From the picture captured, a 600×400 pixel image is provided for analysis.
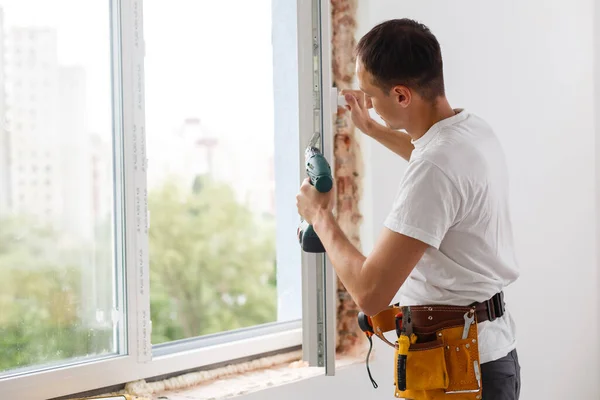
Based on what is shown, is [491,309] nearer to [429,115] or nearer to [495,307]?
[495,307]

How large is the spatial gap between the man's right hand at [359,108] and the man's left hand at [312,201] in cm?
44

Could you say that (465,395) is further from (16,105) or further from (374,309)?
(16,105)

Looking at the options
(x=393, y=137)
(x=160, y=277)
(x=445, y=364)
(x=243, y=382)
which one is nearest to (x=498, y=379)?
(x=445, y=364)

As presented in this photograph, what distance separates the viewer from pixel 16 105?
180cm

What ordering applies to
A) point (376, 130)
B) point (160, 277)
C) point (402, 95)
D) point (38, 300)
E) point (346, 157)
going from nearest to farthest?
point (402, 95) → point (38, 300) → point (376, 130) → point (160, 277) → point (346, 157)

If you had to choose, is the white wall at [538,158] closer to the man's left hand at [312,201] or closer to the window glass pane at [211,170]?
the window glass pane at [211,170]

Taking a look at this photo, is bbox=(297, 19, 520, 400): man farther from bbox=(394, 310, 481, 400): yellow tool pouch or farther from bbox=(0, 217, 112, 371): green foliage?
bbox=(0, 217, 112, 371): green foliage

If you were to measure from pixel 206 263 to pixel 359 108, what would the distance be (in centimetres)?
89

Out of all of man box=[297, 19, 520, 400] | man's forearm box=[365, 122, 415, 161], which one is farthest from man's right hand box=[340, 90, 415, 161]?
man box=[297, 19, 520, 400]

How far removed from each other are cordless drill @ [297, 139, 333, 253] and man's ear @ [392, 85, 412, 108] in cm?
19

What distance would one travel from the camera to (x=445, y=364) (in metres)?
1.59

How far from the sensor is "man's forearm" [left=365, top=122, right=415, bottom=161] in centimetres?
198

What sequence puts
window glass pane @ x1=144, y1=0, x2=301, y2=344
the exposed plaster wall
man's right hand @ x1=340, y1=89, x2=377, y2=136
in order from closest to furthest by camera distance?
man's right hand @ x1=340, y1=89, x2=377, y2=136 → window glass pane @ x1=144, y1=0, x2=301, y2=344 → the exposed plaster wall

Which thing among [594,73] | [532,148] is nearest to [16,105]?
[532,148]
